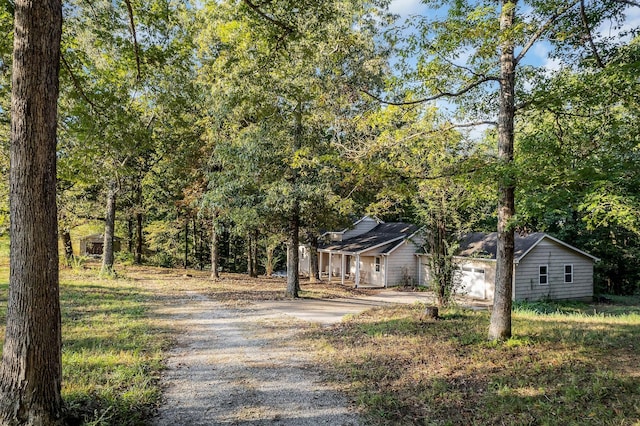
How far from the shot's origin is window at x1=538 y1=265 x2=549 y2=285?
19234mm

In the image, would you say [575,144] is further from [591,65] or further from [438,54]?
[438,54]

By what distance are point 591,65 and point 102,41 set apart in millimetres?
8738

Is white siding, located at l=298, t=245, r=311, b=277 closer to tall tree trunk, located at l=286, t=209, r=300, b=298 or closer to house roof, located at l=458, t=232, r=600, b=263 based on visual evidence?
house roof, located at l=458, t=232, r=600, b=263

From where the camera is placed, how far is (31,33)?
3.63 m

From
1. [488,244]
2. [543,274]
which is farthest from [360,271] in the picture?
[543,274]

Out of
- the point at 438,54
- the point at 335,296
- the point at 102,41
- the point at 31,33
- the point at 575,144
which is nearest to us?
the point at 31,33

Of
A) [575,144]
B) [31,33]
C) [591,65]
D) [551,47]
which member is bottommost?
[575,144]

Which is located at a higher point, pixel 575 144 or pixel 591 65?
pixel 591 65

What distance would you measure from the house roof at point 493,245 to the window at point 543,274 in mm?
1403

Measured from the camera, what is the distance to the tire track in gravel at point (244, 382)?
4.60 m

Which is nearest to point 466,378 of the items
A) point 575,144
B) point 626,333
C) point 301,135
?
point 575,144

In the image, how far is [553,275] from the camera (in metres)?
19.6

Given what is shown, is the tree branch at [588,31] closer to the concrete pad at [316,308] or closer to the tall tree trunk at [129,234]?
the concrete pad at [316,308]

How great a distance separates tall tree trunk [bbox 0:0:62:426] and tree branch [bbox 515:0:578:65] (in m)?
6.78
